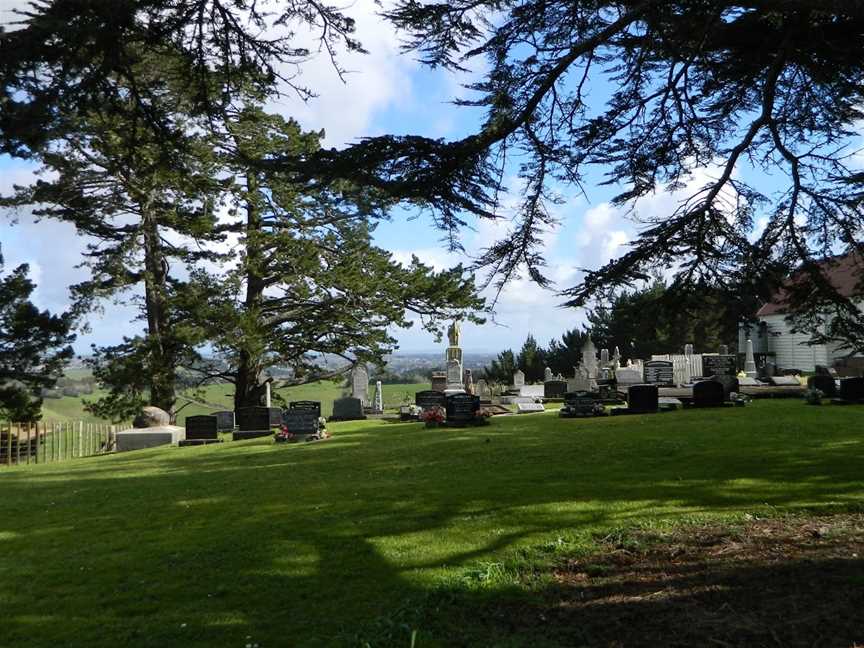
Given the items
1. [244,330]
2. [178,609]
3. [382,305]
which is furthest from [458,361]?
[178,609]

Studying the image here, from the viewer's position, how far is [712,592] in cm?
424

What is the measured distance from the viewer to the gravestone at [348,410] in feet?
73.1

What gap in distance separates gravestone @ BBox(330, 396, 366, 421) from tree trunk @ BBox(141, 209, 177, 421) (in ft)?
23.8

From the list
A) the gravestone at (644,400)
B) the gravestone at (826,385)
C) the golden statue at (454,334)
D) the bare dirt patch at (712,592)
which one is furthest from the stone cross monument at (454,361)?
the bare dirt patch at (712,592)

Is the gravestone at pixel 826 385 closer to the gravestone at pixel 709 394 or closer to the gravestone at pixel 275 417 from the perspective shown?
the gravestone at pixel 709 394

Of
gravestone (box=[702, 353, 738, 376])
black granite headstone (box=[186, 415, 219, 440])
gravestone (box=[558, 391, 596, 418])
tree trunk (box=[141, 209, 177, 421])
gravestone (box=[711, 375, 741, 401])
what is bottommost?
black granite headstone (box=[186, 415, 219, 440])

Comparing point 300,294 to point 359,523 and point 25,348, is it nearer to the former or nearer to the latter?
point 25,348

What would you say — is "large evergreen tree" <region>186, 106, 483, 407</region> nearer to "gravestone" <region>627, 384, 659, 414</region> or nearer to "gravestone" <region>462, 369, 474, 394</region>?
"gravestone" <region>462, 369, 474, 394</region>

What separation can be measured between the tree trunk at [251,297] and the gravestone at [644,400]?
14196mm

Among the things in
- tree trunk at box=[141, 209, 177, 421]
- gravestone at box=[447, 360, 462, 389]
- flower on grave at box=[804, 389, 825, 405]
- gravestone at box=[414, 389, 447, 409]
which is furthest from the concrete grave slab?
flower on grave at box=[804, 389, 825, 405]

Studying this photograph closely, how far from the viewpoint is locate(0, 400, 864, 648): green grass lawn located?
14.2 ft

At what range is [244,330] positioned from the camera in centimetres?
2475

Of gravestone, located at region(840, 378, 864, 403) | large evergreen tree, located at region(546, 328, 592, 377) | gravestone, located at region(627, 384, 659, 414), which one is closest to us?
gravestone, located at region(840, 378, 864, 403)

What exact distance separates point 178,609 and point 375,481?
4504 millimetres
